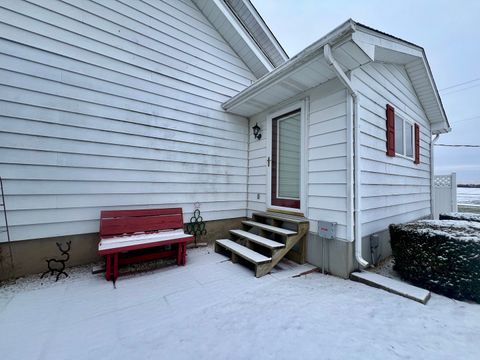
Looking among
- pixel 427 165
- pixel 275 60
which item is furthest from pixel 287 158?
pixel 427 165

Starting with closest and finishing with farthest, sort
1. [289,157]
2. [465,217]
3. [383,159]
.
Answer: [383,159] < [289,157] < [465,217]

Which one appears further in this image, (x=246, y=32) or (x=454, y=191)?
(x=454, y=191)

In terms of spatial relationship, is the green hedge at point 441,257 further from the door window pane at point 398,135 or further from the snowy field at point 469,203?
the snowy field at point 469,203

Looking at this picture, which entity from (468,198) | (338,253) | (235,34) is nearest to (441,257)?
(338,253)

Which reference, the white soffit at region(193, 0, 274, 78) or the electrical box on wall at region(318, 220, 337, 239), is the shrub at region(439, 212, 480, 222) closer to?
the electrical box on wall at region(318, 220, 337, 239)

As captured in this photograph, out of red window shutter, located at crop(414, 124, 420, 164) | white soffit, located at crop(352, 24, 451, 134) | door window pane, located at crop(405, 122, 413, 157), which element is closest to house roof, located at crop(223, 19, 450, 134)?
white soffit, located at crop(352, 24, 451, 134)

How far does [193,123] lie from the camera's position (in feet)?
14.4

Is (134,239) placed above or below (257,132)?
below

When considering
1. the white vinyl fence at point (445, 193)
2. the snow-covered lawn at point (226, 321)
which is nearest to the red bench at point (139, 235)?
the snow-covered lawn at point (226, 321)

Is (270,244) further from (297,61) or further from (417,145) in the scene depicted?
(417,145)

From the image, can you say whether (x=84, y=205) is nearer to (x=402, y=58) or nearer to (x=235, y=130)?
(x=235, y=130)

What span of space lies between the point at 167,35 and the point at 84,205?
3568 millimetres

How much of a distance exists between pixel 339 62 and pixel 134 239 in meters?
3.91

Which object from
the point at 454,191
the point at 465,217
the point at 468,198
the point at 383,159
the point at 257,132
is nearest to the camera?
the point at 383,159
